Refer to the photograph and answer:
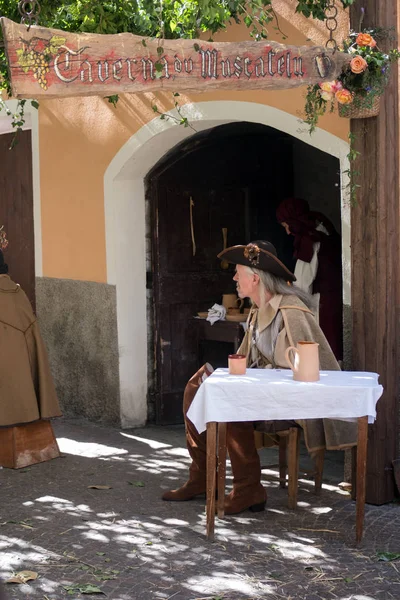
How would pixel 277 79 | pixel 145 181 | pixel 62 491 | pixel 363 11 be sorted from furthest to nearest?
pixel 145 181
pixel 62 491
pixel 363 11
pixel 277 79

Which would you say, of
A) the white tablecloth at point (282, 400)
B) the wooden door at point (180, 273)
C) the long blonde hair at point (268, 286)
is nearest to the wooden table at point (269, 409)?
the white tablecloth at point (282, 400)

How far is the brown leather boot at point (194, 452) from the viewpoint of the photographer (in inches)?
211

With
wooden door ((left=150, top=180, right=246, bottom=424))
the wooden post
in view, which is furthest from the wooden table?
wooden door ((left=150, top=180, right=246, bottom=424))

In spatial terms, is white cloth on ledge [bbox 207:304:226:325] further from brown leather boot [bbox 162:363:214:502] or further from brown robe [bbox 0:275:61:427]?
brown leather boot [bbox 162:363:214:502]

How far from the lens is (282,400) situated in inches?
185

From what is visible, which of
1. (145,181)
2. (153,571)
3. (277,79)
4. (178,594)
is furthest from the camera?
(145,181)

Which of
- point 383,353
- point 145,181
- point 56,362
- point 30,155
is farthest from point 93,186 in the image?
point 383,353

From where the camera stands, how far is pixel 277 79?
484 cm

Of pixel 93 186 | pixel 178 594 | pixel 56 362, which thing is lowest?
pixel 178 594

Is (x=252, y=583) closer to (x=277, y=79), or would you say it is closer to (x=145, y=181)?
(x=277, y=79)

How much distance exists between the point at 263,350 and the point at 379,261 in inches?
33.1

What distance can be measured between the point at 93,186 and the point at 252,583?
454 cm

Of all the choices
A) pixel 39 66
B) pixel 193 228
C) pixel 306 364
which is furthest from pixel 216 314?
pixel 39 66

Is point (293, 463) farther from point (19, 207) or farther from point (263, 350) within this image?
point (19, 207)
